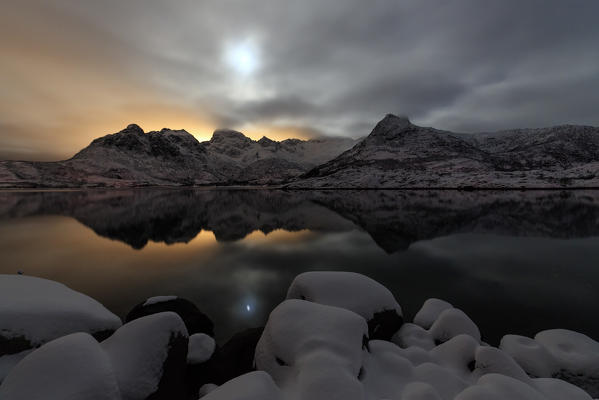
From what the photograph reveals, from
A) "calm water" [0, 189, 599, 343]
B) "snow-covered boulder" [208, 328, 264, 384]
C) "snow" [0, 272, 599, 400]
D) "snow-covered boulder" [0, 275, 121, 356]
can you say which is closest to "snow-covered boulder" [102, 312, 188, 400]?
"snow" [0, 272, 599, 400]

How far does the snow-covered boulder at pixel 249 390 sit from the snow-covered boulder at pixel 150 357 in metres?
1.97

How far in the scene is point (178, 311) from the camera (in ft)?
33.0

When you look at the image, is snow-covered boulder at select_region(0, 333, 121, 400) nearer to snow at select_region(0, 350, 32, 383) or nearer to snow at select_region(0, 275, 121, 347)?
snow at select_region(0, 350, 32, 383)

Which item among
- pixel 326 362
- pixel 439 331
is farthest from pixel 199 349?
pixel 439 331

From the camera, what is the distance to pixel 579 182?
126000 millimetres

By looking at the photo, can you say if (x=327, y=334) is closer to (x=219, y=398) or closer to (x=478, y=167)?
(x=219, y=398)

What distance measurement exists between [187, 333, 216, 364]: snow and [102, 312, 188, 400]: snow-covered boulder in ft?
3.49

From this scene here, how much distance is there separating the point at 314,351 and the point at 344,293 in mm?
3520

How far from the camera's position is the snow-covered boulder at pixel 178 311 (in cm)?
988

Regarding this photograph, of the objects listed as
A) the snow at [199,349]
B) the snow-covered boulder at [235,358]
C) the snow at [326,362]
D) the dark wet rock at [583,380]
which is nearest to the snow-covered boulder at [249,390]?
the snow at [326,362]

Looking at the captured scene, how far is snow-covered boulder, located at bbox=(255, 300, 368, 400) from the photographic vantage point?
16.7ft

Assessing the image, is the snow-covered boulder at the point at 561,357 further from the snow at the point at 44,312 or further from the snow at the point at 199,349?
the snow at the point at 44,312

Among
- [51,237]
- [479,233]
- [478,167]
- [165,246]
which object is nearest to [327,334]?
[165,246]

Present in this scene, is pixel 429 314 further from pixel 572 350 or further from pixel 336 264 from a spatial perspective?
pixel 336 264
